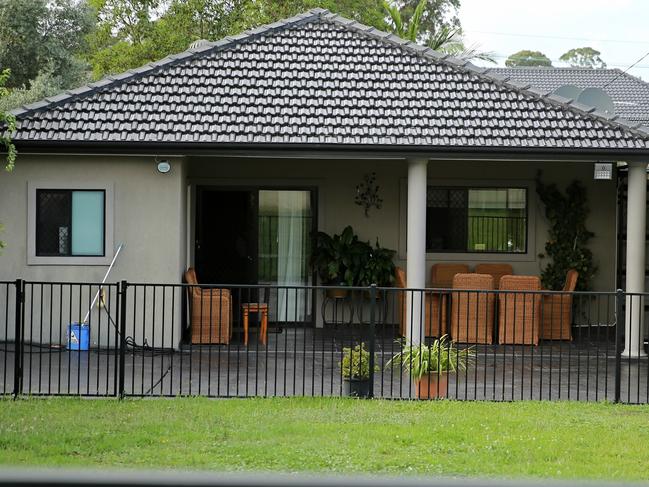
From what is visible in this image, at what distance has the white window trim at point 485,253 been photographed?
16594 millimetres

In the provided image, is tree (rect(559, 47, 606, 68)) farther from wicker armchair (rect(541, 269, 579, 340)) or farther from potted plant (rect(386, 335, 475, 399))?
potted plant (rect(386, 335, 475, 399))

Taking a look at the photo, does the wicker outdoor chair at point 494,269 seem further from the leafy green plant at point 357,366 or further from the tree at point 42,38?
the tree at point 42,38

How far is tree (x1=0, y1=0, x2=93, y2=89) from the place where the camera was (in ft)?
113

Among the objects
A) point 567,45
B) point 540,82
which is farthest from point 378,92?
point 567,45

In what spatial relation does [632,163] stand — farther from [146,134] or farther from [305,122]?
[146,134]

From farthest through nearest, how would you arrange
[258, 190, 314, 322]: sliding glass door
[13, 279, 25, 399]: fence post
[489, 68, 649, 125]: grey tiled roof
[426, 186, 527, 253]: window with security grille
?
[489, 68, 649, 125]: grey tiled roof < [426, 186, 527, 253]: window with security grille < [258, 190, 314, 322]: sliding glass door < [13, 279, 25, 399]: fence post

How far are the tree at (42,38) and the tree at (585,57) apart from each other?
43023mm

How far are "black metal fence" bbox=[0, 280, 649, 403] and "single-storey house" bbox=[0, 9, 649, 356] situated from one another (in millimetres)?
766

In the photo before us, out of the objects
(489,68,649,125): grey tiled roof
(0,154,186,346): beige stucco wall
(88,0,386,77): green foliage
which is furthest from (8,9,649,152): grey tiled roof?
(88,0,386,77): green foliage

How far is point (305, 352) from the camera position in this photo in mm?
11500

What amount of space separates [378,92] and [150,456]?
9.04m

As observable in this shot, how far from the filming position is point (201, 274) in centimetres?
1678

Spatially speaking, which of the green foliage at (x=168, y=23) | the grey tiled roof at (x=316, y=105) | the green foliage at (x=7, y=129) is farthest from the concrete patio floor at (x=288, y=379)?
the green foliage at (x=168, y=23)

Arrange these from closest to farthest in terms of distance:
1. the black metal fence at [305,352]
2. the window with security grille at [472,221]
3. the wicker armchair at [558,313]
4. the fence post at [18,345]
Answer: the fence post at [18,345] → the black metal fence at [305,352] → the wicker armchair at [558,313] → the window with security grille at [472,221]
